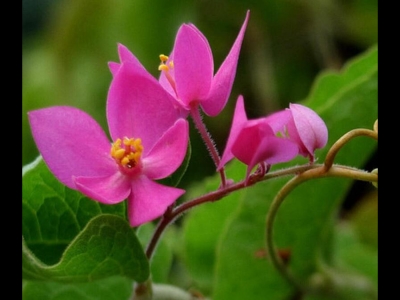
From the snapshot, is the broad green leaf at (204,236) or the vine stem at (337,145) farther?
the broad green leaf at (204,236)

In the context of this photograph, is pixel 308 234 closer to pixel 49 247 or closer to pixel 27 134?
pixel 49 247

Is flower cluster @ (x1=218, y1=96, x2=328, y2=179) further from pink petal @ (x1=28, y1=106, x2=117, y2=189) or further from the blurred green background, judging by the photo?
the blurred green background

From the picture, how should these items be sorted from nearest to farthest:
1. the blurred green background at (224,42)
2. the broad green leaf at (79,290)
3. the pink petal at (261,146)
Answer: the pink petal at (261,146) → the broad green leaf at (79,290) → the blurred green background at (224,42)

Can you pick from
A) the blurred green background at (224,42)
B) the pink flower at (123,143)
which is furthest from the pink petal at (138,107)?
the blurred green background at (224,42)

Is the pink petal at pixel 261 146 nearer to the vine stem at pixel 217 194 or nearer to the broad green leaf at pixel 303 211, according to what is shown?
the vine stem at pixel 217 194
